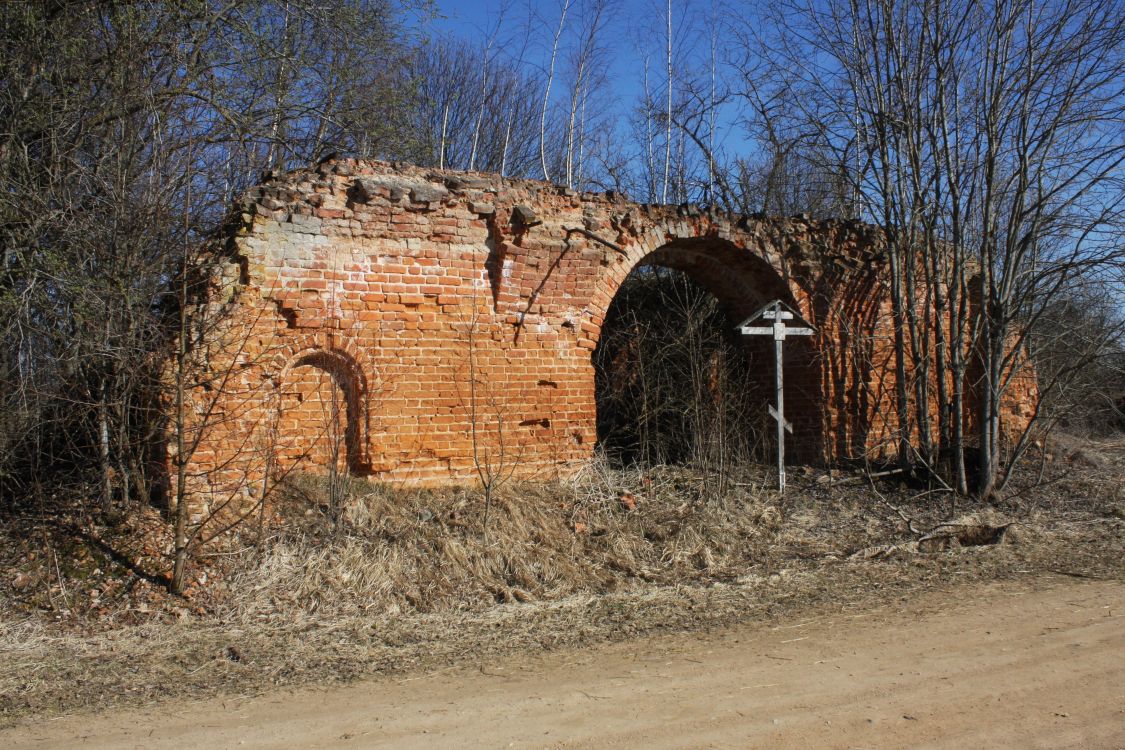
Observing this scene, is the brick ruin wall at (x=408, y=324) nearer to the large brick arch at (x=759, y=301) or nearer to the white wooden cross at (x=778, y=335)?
the large brick arch at (x=759, y=301)

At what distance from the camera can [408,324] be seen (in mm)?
7625

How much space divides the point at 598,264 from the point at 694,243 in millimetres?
1597

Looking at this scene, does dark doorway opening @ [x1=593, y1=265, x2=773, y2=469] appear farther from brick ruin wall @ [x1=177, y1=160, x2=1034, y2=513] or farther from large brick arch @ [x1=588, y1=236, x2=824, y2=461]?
brick ruin wall @ [x1=177, y1=160, x2=1034, y2=513]

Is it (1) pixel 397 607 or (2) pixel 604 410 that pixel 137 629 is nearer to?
(1) pixel 397 607

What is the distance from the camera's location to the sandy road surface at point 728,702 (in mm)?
3686

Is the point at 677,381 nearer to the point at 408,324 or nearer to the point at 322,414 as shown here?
the point at 408,324

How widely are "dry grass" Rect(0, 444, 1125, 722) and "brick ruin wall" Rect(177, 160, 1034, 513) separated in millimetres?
443

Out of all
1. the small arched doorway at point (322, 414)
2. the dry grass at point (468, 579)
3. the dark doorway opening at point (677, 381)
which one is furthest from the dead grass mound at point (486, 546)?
the dark doorway opening at point (677, 381)

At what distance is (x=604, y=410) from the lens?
1066cm

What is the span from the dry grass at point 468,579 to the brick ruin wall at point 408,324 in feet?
1.45

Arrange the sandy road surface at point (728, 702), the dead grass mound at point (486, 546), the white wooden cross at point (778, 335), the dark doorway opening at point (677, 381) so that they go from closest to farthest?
the sandy road surface at point (728, 702), the dead grass mound at point (486, 546), the white wooden cross at point (778, 335), the dark doorway opening at point (677, 381)

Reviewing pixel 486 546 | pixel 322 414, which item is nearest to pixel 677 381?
pixel 486 546

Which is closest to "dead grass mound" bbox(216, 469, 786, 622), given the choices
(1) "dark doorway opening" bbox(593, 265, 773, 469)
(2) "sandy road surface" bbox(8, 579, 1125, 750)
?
(1) "dark doorway opening" bbox(593, 265, 773, 469)

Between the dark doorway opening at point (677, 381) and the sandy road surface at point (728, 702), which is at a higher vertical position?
the dark doorway opening at point (677, 381)
